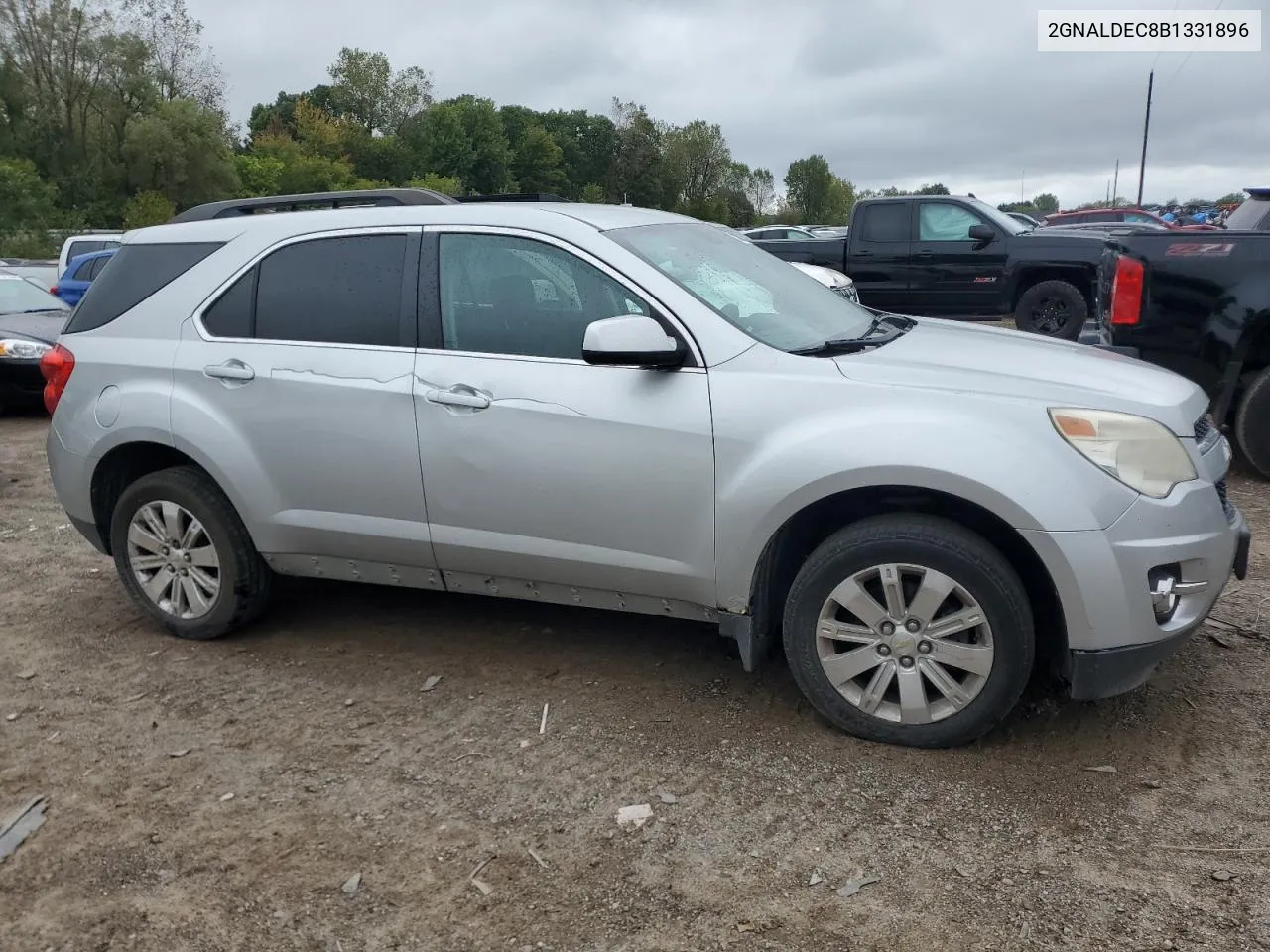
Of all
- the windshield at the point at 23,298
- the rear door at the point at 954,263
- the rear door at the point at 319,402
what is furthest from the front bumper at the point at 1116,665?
the windshield at the point at 23,298

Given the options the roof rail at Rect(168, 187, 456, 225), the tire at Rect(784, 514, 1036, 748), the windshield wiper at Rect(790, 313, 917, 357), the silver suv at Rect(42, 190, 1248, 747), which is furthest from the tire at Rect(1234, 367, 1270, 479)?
the roof rail at Rect(168, 187, 456, 225)

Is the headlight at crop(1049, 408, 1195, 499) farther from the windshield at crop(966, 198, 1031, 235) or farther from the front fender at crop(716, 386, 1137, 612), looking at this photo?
the windshield at crop(966, 198, 1031, 235)

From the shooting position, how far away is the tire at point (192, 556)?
4539 mm

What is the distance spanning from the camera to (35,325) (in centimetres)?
1108

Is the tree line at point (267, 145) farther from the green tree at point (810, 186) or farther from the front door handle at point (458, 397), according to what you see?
the front door handle at point (458, 397)

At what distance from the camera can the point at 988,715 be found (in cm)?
342

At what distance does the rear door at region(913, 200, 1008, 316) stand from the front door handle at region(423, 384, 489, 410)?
34.9ft

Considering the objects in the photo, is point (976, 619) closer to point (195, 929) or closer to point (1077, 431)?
point (1077, 431)

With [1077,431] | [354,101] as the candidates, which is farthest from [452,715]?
[354,101]

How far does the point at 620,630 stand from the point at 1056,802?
1.97 metres

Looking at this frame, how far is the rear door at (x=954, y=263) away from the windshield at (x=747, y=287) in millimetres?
9388

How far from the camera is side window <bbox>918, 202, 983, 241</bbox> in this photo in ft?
44.2

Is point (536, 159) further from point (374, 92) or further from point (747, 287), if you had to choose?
point (747, 287)

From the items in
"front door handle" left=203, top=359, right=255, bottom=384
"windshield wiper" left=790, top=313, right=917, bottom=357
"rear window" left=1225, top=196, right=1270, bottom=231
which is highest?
"rear window" left=1225, top=196, right=1270, bottom=231
